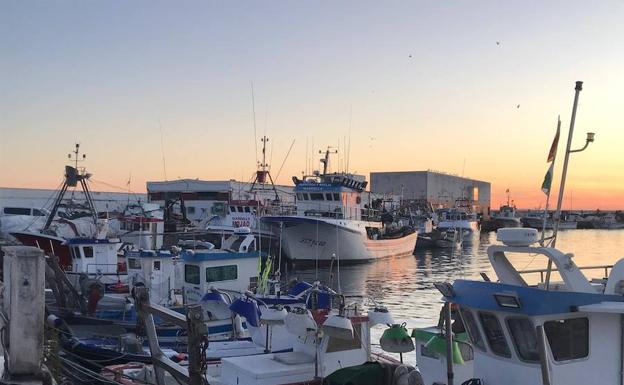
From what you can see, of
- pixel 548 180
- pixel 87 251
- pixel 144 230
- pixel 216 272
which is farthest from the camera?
pixel 144 230

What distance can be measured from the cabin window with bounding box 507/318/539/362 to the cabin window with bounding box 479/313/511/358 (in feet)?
0.59

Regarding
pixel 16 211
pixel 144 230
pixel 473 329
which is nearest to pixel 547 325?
pixel 473 329

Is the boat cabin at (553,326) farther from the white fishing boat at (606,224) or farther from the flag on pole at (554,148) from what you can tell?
the white fishing boat at (606,224)

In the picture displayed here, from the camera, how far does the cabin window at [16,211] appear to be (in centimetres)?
6731

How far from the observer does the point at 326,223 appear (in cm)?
5103

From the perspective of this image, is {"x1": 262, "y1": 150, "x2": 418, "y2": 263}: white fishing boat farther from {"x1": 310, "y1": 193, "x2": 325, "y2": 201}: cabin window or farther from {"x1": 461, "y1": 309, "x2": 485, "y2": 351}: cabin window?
{"x1": 461, "y1": 309, "x2": 485, "y2": 351}: cabin window

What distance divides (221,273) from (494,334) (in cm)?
1445

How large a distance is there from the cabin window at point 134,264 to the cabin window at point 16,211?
161 ft

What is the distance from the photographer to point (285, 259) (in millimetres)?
53719

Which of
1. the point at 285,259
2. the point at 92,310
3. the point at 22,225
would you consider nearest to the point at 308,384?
the point at 92,310

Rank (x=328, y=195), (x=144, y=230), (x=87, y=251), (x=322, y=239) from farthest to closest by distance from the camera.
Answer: (x=328, y=195), (x=322, y=239), (x=144, y=230), (x=87, y=251)

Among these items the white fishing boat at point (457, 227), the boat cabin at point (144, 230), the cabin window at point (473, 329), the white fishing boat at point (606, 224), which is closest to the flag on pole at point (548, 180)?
the cabin window at point (473, 329)

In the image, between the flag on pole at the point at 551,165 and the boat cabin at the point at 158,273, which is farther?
the boat cabin at the point at 158,273

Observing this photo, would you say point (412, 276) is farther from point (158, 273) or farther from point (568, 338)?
point (568, 338)
